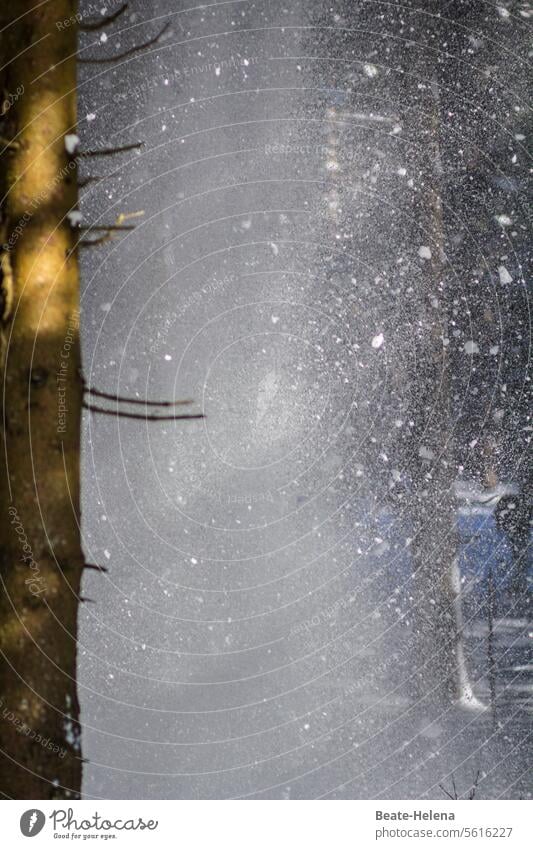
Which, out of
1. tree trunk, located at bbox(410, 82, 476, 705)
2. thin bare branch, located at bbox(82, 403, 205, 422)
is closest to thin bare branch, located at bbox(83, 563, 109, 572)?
thin bare branch, located at bbox(82, 403, 205, 422)

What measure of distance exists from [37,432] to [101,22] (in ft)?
1.09

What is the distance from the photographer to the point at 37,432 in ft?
2.05

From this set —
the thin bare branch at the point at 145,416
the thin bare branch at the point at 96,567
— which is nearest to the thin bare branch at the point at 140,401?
the thin bare branch at the point at 145,416

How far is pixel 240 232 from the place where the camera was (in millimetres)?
645

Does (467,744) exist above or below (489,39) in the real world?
below

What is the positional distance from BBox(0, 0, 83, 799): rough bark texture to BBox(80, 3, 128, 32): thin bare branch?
0.03 meters

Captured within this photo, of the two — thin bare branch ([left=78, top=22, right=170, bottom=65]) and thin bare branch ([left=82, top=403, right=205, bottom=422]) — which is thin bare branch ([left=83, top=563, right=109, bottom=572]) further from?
thin bare branch ([left=78, top=22, right=170, bottom=65])

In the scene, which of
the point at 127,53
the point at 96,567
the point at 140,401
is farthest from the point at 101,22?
the point at 96,567

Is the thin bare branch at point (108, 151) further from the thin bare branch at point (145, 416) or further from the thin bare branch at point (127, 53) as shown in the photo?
the thin bare branch at point (145, 416)

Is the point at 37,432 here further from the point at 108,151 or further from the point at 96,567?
the point at 108,151

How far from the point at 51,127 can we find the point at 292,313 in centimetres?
24
